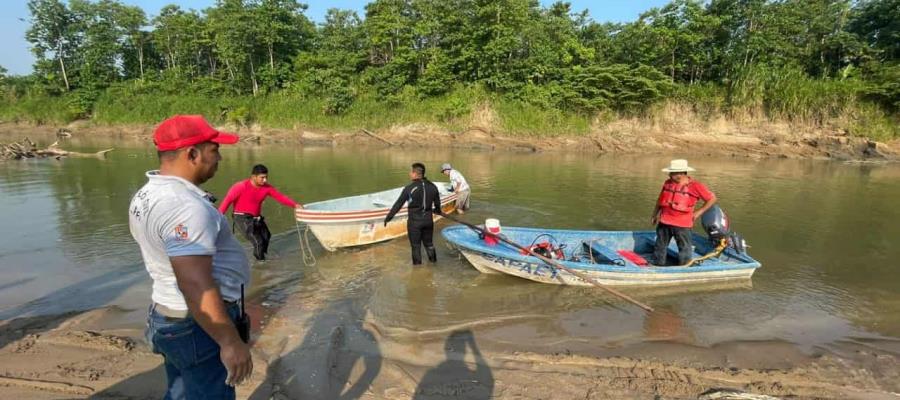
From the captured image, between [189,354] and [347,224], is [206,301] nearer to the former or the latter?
[189,354]

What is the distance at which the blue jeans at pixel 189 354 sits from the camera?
7.22 feet

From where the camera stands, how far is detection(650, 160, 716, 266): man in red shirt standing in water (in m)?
7.43

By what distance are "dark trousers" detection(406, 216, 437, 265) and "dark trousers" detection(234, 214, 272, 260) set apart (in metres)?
2.49

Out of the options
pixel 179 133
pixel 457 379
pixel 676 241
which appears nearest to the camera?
pixel 179 133

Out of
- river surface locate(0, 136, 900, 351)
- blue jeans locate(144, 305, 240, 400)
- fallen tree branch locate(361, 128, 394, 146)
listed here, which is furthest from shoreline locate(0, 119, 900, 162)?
blue jeans locate(144, 305, 240, 400)

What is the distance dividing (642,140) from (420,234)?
81.4 feet

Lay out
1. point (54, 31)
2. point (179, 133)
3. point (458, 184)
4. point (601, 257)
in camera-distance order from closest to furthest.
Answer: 1. point (179, 133)
2. point (601, 257)
3. point (458, 184)
4. point (54, 31)

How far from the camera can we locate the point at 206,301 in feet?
6.61

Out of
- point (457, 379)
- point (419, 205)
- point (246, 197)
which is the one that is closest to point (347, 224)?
point (419, 205)

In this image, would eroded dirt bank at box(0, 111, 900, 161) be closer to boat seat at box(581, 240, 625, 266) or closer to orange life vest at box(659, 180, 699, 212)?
boat seat at box(581, 240, 625, 266)

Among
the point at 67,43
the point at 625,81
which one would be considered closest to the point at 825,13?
the point at 625,81

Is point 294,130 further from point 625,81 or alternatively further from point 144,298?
point 144,298

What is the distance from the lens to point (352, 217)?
9.12m

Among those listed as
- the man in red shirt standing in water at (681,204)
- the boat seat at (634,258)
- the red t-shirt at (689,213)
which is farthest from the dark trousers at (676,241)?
the boat seat at (634,258)
